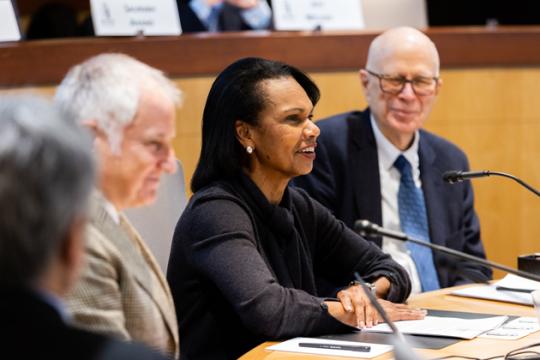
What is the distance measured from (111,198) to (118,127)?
0.16 meters

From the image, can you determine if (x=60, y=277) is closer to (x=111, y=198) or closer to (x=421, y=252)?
(x=111, y=198)

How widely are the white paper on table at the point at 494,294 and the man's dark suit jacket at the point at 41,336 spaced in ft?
6.38

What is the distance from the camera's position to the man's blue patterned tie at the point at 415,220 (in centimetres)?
350

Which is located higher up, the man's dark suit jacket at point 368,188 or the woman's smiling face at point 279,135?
the woman's smiling face at point 279,135

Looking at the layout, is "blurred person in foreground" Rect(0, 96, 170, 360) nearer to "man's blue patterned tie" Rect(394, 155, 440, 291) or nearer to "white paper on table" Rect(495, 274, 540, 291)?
"white paper on table" Rect(495, 274, 540, 291)

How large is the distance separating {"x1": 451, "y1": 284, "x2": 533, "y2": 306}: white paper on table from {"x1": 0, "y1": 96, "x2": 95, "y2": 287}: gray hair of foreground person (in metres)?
1.96

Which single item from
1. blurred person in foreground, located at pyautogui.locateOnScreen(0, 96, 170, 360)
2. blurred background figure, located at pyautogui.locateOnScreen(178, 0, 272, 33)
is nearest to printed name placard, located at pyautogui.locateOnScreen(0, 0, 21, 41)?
blurred background figure, located at pyautogui.locateOnScreen(178, 0, 272, 33)

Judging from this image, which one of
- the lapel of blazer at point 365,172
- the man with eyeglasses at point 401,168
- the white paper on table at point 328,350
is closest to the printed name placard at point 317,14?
the man with eyeglasses at point 401,168

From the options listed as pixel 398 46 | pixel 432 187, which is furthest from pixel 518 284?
pixel 398 46

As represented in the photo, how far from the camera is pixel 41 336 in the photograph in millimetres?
993

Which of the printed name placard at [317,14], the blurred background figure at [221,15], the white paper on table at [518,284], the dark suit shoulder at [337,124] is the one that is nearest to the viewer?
the white paper on table at [518,284]

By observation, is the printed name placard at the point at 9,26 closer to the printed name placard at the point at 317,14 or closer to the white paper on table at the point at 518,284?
the printed name placard at the point at 317,14

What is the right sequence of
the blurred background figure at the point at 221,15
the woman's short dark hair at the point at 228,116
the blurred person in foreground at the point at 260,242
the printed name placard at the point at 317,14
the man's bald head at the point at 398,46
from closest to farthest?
the blurred person in foreground at the point at 260,242 → the woman's short dark hair at the point at 228,116 → the man's bald head at the point at 398,46 → the printed name placard at the point at 317,14 → the blurred background figure at the point at 221,15

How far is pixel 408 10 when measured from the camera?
4922 millimetres
